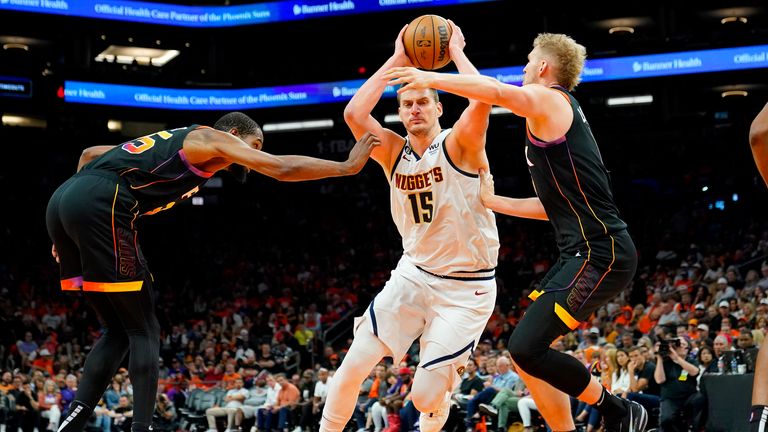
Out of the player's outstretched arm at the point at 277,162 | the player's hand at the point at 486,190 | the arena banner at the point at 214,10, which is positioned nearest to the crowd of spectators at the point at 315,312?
the arena banner at the point at 214,10

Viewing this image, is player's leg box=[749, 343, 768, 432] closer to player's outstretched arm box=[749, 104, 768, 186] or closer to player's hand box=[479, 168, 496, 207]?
player's outstretched arm box=[749, 104, 768, 186]

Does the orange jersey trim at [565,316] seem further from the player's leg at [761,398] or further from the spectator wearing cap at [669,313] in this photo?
the spectator wearing cap at [669,313]

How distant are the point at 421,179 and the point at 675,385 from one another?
754 cm

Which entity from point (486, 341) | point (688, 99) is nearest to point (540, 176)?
point (486, 341)

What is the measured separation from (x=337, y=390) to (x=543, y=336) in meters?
1.41

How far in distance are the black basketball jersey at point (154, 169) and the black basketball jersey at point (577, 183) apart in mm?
2097

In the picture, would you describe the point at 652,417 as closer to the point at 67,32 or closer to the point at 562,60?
the point at 562,60

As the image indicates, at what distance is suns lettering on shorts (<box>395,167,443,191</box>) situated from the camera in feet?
20.1

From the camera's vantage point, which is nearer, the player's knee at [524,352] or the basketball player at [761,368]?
the basketball player at [761,368]

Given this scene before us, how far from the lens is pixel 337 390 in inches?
232

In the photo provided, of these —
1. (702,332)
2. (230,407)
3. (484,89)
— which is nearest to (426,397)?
(484,89)

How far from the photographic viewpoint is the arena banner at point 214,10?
2609 cm

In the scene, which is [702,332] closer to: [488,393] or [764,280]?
[764,280]

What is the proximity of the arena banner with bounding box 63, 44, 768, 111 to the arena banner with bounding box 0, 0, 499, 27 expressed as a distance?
1.99 m
